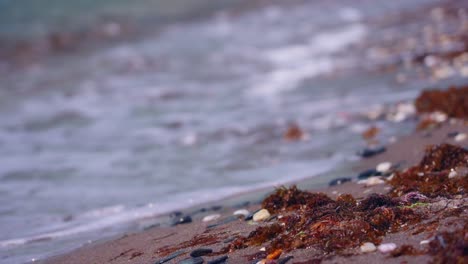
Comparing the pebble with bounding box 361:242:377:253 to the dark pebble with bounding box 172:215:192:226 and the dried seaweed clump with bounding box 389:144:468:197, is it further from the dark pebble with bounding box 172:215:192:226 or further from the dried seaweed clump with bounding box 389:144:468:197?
the dark pebble with bounding box 172:215:192:226

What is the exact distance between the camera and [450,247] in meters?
2.72

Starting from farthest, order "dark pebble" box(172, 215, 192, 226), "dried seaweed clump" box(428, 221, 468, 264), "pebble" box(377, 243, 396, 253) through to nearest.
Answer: "dark pebble" box(172, 215, 192, 226) < "pebble" box(377, 243, 396, 253) < "dried seaweed clump" box(428, 221, 468, 264)

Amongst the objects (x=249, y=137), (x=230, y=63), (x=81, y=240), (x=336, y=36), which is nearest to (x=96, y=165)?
(x=249, y=137)

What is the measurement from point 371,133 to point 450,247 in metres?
3.59

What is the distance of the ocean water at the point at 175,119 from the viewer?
5.33m

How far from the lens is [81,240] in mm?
4504

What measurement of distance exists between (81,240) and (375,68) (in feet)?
19.4

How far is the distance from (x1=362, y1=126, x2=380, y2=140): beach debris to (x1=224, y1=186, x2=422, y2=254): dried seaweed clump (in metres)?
2.54

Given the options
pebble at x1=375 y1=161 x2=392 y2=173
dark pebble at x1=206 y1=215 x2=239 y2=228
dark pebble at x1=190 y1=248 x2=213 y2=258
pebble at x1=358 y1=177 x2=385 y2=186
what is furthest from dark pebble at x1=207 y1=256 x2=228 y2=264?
pebble at x1=375 y1=161 x2=392 y2=173

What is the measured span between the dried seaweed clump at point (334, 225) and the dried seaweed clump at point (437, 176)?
0.33 m

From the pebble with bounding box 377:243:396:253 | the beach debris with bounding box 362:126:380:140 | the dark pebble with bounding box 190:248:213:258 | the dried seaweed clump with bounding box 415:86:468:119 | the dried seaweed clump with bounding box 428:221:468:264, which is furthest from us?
the beach debris with bounding box 362:126:380:140

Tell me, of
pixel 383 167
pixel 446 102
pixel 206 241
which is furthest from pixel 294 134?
pixel 206 241

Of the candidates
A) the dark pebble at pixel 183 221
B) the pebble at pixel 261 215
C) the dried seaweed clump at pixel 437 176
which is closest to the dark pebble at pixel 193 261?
the pebble at pixel 261 215

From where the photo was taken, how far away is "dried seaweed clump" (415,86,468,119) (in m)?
5.73
